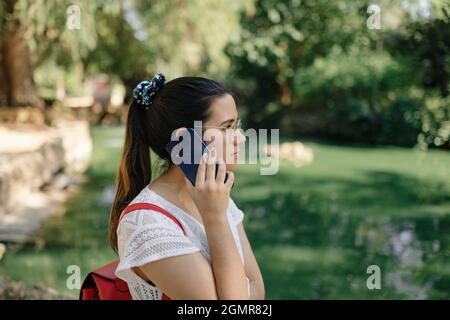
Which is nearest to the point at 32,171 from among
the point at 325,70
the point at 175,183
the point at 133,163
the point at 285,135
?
the point at 133,163

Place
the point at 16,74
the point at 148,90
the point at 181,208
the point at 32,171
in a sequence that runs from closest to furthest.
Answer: the point at 181,208, the point at 148,90, the point at 32,171, the point at 16,74

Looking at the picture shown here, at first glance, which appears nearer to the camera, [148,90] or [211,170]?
[211,170]

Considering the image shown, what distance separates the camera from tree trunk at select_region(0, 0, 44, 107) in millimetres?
12602

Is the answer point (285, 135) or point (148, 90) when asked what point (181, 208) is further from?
point (285, 135)

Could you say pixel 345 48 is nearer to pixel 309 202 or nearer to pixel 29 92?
pixel 29 92

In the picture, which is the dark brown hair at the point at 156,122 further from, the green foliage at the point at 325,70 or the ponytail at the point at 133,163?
the green foliage at the point at 325,70

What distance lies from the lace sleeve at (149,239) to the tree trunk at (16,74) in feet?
40.0

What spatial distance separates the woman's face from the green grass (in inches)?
119

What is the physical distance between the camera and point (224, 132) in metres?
1.26

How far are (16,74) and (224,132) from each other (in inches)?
496

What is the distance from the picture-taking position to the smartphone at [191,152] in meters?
1.17

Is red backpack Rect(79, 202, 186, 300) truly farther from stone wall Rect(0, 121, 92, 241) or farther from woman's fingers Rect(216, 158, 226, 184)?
stone wall Rect(0, 121, 92, 241)
